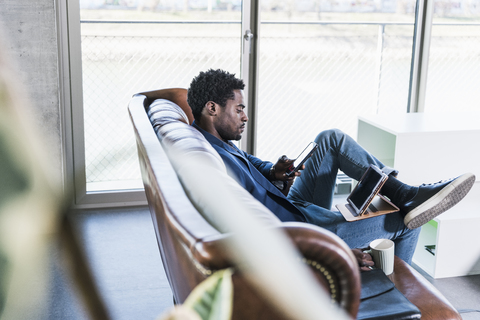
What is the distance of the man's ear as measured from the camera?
201cm

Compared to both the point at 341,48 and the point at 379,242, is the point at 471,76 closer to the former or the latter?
the point at 341,48

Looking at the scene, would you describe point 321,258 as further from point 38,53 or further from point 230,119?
point 38,53

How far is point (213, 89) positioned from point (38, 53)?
1.50 m

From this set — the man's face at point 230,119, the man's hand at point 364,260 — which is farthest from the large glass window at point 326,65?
the man's hand at point 364,260

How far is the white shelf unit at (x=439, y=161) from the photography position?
2447 millimetres

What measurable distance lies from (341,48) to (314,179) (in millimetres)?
1872

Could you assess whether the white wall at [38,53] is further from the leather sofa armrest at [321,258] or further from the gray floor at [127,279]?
the leather sofa armrest at [321,258]

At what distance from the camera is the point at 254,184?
70.6 inches

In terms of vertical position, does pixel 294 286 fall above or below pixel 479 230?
above

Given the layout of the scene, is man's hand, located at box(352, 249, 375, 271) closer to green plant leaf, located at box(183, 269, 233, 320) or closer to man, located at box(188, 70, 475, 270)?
man, located at box(188, 70, 475, 270)

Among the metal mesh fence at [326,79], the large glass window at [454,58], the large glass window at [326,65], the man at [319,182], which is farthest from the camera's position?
the large glass window at [454,58]

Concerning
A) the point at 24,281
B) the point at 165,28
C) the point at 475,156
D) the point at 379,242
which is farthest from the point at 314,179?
the point at 165,28

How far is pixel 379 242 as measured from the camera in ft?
5.67

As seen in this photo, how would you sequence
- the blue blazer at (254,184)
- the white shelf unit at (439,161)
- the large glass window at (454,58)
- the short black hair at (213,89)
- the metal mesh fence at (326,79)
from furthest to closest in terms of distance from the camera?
the large glass window at (454,58) < the metal mesh fence at (326,79) < the white shelf unit at (439,161) < the short black hair at (213,89) < the blue blazer at (254,184)
